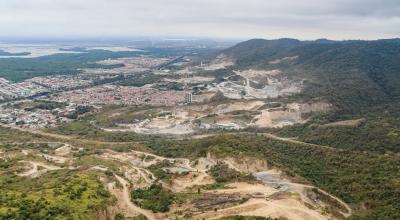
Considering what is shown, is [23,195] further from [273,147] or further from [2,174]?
[273,147]

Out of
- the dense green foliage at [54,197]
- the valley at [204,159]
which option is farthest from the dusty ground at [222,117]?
the dense green foliage at [54,197]

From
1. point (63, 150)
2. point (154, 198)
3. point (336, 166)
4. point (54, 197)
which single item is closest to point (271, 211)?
point (154, 198)

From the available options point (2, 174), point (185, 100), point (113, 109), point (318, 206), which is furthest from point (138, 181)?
point (185, 100)

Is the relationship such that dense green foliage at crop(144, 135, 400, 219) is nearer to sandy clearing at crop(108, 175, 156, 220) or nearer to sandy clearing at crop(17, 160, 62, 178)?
sandy clearing at crop(17, 160, 62, 178)

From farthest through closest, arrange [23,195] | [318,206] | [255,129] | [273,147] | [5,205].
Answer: [255,129] → [273,147] → [318,206] → [23,195] → [5,205]

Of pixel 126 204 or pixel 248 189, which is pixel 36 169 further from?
pixel 248 189

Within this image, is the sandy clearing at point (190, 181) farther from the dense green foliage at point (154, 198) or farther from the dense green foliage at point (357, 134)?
the dense green foliage at point (357, 134)
